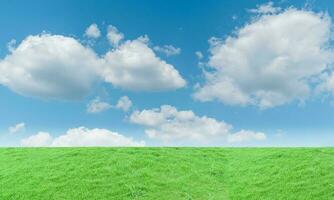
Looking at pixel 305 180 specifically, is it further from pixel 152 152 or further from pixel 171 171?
pixel 152 152

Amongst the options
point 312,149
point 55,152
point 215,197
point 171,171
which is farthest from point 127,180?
point 312,149

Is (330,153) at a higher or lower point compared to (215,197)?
higher

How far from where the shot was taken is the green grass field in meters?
24.0

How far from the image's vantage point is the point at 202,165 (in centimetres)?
2839

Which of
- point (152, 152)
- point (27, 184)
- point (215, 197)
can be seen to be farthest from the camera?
point (152, 152)

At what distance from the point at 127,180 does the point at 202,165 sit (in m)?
5.17

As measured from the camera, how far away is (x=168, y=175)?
2623 centimetres

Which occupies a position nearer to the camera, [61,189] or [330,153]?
[61,189]

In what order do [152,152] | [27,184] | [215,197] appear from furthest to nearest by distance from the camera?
[152,152] < [27,184] < [215,197]

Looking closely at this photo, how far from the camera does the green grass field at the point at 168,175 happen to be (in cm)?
2395

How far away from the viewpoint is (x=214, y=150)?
1272 inches

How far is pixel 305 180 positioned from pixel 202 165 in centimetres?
610

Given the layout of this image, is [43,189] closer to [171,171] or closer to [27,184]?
[27,184]

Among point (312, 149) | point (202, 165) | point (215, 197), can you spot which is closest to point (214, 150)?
point (202, 165)
